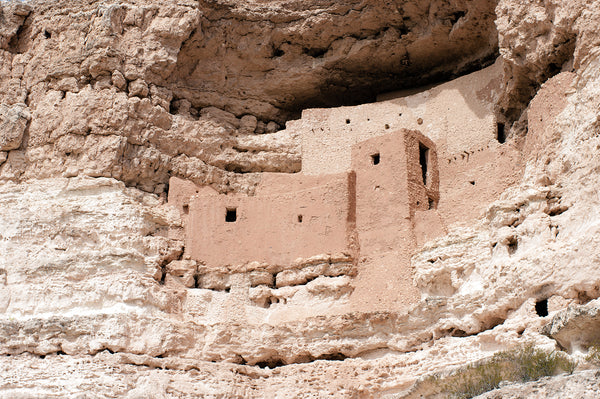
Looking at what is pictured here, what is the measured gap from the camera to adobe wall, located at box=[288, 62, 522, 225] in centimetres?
1722

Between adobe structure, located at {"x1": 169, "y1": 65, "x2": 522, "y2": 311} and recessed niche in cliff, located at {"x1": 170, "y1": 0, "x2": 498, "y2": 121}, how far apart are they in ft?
3.87

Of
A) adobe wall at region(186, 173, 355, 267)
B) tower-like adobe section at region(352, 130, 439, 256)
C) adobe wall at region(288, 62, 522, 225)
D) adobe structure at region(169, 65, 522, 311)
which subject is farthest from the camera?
adobe wall at region(186, 173, 355, 267)

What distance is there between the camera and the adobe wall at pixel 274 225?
58.0ft

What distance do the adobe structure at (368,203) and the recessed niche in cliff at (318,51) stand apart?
3.87ft

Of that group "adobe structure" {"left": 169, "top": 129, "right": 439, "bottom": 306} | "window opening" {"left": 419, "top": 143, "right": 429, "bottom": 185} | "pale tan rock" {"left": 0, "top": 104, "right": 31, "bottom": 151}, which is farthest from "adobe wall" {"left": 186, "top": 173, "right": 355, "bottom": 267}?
"pale tan rock" {"left": 0, "top": 104, "right": 31, "bottom": 151}

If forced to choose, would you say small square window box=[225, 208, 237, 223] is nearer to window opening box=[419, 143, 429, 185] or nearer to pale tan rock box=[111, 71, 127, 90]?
pale tan rock box=[111, 71, 127, 90]

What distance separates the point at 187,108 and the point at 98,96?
6.37 ft

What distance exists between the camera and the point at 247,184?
65.2 feet

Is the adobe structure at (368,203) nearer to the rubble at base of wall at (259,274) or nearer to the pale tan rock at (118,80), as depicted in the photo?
the rubble at base of wall at (259,274)

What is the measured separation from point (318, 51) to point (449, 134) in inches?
150

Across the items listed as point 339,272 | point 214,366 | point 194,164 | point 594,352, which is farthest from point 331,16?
point 594,352

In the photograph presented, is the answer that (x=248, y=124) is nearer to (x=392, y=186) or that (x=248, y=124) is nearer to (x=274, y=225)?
(x=274, y=225)

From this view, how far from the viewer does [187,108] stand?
2045 cm

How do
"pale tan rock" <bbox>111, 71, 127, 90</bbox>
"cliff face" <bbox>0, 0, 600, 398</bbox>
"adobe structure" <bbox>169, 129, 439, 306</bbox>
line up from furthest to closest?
"pale tan rock" <bbox>111, 71, 127, 90</bbox>
"adobe structure" <bbox>169, 129, 439, 306</bbox>
"cliff face" <bbox>0, 0, 600, 398</bbox>
